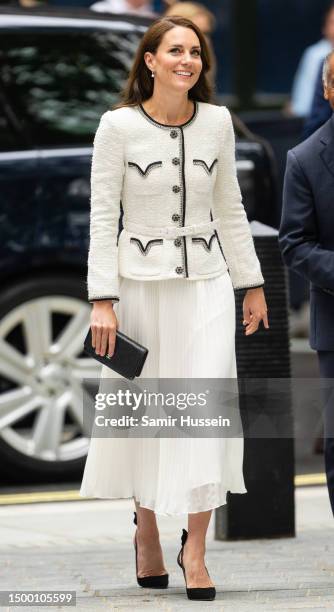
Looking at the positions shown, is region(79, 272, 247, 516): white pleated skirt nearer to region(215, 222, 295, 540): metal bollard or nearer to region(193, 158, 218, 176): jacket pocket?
region(193, 158, 218, 176): jacket pocket

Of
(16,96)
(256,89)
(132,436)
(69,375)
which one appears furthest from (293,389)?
(256,89)

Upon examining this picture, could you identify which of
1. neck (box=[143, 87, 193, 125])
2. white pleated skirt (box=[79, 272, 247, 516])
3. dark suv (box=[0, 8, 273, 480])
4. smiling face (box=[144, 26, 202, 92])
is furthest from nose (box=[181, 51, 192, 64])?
dark suv (box=[0, 8, 273, 480])

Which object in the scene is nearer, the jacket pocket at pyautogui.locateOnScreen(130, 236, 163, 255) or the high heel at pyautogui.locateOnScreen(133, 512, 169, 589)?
the jacket pocket at pyautogui.locateOnScreen(130, 236, 163, 255)

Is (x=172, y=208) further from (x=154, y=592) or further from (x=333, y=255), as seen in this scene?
(x=154, y=592)

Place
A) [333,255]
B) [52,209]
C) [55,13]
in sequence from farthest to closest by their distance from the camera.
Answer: [55,13] → [52,209] → [333,255]

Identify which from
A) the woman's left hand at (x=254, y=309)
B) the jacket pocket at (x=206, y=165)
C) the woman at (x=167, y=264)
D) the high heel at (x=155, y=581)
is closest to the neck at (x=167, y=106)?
the woman at (x=167, y=264)

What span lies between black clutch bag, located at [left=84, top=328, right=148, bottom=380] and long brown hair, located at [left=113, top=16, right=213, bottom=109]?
0.76 meters

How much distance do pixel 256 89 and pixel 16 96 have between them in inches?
322

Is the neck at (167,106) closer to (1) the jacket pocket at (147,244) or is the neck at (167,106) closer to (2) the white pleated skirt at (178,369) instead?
(1) the jacket pocket at (147,244)

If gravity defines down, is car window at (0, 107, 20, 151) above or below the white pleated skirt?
below

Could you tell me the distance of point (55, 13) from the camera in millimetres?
8578

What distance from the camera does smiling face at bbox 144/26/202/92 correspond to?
222 inches

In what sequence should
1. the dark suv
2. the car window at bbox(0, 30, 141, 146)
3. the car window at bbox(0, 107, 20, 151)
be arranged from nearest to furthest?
the dark suv, the car window at bbox(0, 107, 20, 151), the car window at bbox(0, 30, 141, 146)

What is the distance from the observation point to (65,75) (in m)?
8.35
